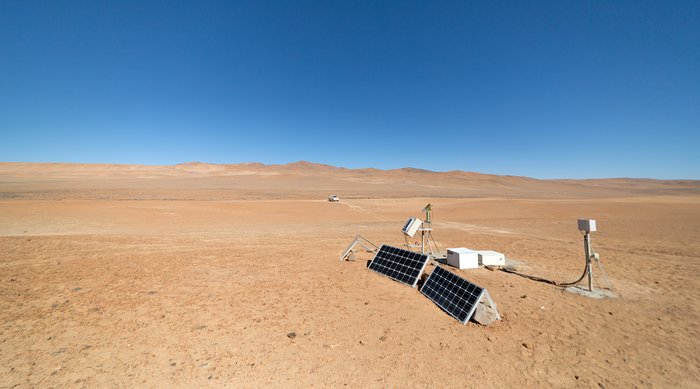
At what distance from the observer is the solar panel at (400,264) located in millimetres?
7746

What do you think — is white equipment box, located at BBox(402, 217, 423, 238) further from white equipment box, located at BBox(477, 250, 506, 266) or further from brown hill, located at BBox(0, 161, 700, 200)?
brown hill, located at BBox(0, 161, 700, 200)

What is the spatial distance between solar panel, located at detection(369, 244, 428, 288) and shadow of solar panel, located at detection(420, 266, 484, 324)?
1.90 feet

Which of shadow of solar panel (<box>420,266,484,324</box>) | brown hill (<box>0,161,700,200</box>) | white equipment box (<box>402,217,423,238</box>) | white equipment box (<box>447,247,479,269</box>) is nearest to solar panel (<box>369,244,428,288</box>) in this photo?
shadow of solar panel (<box>420,266,484,324</box>)

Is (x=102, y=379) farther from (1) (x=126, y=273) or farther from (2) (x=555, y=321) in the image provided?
(2) (x=555, y=321)

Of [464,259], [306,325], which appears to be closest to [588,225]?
[464,259]

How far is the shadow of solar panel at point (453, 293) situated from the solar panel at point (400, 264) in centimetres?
58

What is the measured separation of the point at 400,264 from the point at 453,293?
2170mm

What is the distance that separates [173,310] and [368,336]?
3881 millimetres

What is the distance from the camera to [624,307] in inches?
265

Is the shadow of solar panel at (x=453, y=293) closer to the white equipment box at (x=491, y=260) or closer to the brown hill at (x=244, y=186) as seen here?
the white equipment box at (x=491, y=260)

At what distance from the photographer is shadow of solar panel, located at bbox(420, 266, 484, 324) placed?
577cm

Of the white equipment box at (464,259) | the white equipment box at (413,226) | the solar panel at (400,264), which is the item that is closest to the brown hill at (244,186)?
the white equipment box at (413,226)

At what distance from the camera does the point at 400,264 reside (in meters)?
8.30

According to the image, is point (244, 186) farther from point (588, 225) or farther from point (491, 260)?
point (588, 225)
